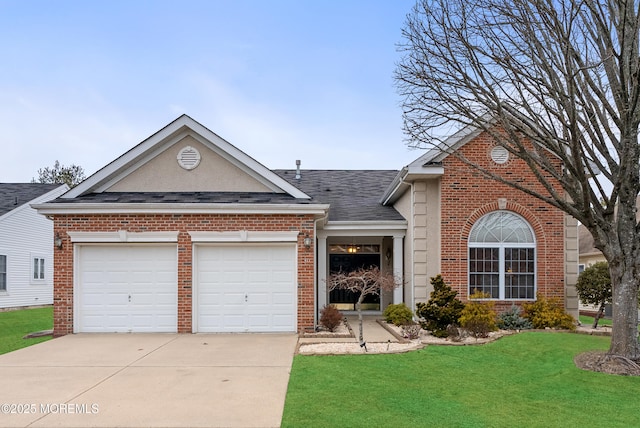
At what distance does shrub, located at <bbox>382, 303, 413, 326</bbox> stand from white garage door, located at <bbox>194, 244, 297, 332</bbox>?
2.83m

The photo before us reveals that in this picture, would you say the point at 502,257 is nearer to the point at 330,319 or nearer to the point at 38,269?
the point at 330,319

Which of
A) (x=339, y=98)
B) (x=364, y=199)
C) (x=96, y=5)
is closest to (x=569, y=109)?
(x=364, y=199)

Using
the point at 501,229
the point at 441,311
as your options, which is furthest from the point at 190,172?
the point at 501,229

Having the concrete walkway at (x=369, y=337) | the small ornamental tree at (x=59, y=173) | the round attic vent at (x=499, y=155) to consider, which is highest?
the small ornamental tree at (x=59, y=173)

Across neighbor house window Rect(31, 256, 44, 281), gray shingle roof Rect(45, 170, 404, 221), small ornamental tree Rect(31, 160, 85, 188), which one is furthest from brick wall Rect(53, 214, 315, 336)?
small ornamental tree Rect(31, 160, 85, 188)

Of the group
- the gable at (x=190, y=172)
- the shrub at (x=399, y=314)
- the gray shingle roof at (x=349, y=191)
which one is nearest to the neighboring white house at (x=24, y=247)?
the gable at (x=190, y=172)

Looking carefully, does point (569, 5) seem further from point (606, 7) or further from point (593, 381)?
point (593, 381)

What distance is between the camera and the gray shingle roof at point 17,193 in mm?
22663

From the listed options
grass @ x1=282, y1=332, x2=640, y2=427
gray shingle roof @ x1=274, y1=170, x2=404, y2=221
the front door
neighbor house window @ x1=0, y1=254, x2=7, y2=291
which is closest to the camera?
grass @ x1=282, y1=332, x2=640, y2=427

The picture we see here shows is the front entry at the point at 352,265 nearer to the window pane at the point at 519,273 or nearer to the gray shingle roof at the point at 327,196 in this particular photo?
the gray shingle roof at the point at 327,196

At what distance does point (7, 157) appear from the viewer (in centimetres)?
5066

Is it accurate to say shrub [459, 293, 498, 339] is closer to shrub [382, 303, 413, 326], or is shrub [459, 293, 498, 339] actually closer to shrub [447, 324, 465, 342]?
shrub [447, 324, 465, 342]

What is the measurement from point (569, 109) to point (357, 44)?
9.69m

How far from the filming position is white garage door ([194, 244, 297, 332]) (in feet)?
40.2
